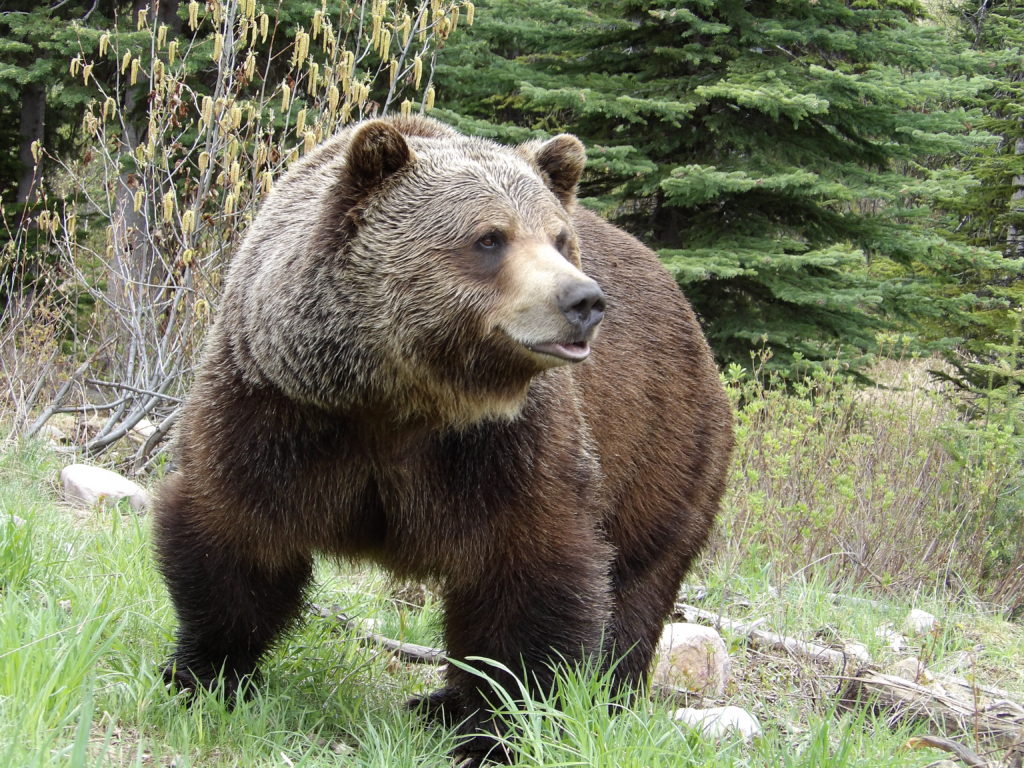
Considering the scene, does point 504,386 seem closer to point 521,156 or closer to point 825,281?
point 521,156

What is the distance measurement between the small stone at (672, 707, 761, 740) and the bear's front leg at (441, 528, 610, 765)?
1.66ft

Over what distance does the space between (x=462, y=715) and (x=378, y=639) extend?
0.94m

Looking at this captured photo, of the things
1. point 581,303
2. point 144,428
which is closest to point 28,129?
point 144,428

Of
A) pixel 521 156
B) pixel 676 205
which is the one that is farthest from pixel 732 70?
pixel 521 156

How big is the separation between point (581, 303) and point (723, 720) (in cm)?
202

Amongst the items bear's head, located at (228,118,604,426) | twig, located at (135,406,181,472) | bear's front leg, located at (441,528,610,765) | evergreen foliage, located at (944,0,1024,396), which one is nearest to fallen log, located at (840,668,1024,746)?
bear's front leg, located at (441,528,610,765)

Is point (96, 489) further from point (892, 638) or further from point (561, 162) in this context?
point (892, 638)

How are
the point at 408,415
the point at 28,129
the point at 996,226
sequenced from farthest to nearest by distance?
the point at 996,226, the point at 28,129, the point at 408,415

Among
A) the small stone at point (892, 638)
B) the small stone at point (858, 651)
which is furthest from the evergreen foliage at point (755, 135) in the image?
the small stone at point (858, 651)

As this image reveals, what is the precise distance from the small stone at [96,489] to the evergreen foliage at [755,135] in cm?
539

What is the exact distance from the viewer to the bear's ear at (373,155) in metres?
3.34

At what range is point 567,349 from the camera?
3.06 meters

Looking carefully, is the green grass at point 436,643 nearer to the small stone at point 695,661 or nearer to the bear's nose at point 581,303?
the small stone at point 695,661

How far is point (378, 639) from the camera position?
15.6 feet
